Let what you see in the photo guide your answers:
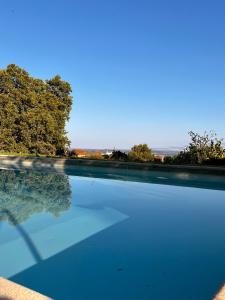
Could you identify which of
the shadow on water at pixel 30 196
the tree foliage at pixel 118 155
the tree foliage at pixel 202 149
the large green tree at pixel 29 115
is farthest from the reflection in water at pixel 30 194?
the large green tree at pixel 29 115

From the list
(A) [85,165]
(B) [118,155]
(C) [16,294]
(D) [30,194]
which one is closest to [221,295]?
(C) [16,294]

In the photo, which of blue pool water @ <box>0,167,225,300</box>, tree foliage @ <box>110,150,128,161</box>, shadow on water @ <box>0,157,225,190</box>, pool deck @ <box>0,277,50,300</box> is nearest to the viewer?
pool deck @ <box>0,277,50,300</box>

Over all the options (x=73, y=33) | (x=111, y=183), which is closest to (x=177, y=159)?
(x=111, y=183)

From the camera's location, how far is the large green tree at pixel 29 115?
16453 mm

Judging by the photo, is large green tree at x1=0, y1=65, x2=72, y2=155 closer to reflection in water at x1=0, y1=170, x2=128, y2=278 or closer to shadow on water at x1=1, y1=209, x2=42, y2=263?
reflection in water at x1=0, y1=170, x2=128, y2=278

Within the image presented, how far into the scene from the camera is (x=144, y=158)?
1295 cm

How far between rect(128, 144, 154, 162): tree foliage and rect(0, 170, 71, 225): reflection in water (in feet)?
11.6

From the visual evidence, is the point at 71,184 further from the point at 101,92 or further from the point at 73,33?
the point at 101,92

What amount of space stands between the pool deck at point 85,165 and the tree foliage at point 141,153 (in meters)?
1.86

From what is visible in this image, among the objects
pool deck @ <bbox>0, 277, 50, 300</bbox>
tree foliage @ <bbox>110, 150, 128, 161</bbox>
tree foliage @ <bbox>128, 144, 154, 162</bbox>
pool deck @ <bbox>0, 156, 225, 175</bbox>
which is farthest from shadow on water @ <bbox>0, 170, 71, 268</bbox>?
tree foliage @ <bbox>128, 144, 154, 162</bbox>

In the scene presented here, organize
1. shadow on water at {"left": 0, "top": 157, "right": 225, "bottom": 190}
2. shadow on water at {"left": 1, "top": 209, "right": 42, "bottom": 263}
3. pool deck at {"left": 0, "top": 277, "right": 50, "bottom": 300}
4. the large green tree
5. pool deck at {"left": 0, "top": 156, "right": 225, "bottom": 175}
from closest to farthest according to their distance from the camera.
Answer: pool deck at {"left": 0, "top": 277, "right": 50, "bottom": 300} → shadow on water at {"left": 1, "top": 209, "right": 42, "bottom": 263} → shadow on water at {"left": 0, "top": 157, "right": 225, "bottom": 190} → pool deck at {"left": 0, "top": 156, "right": 225, "bottom": 175} → the large green tree

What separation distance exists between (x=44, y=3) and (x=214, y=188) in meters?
9.41

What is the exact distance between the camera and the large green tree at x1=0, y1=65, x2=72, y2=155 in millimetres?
16453

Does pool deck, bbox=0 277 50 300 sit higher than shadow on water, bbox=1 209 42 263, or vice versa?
pool deck, bbox=0 277 50 300
